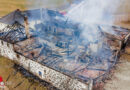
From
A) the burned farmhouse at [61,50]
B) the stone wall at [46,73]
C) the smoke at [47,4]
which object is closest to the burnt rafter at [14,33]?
the burned farmhouse at [61,50]

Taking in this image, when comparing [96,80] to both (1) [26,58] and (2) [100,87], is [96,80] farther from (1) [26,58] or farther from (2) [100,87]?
(1) [26,58]

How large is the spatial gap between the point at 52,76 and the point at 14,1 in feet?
111

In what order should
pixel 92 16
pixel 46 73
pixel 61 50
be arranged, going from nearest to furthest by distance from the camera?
pixel 46 73 < pixel 61 50 < pixel 92 16

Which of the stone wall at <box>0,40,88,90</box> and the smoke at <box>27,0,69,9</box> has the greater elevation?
the smoke at <box>27,0,69,9</box>

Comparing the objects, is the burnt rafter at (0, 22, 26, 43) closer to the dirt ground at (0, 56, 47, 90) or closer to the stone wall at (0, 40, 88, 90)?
the stone wall at (0, 40, 88, 90)

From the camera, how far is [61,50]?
16.7 metres

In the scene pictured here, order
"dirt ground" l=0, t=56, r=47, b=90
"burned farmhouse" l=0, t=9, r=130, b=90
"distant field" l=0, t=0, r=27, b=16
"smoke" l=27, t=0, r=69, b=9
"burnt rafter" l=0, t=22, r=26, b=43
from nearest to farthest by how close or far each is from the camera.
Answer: "burned farmhouse" l=0, t=9, r=130, b=90 → "dirt ground" l=0, t=56, r=47, b=90 → "burnt rafter" l=0, t=22, r=26, b=43 → "distant field" l=0, t=0, r=27, b=16 → "smoke" l=27, t=0, r=69, b=9

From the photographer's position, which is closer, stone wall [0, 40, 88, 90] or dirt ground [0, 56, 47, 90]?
stone wall [0, 40, 88, 90]

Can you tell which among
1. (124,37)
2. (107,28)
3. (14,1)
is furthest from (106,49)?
(14,1)

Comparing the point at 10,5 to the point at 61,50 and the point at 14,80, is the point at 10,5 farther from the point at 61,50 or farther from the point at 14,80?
the point at 14,80

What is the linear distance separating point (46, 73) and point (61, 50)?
338cm

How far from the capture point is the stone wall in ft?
42.6

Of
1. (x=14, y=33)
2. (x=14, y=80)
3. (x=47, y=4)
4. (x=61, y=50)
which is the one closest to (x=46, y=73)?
(x=61, y=50)

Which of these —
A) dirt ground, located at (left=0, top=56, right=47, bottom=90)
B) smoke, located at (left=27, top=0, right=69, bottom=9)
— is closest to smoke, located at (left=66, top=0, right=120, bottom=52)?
smoke, located at (left=27, top=0, right=69, bottom=9)
